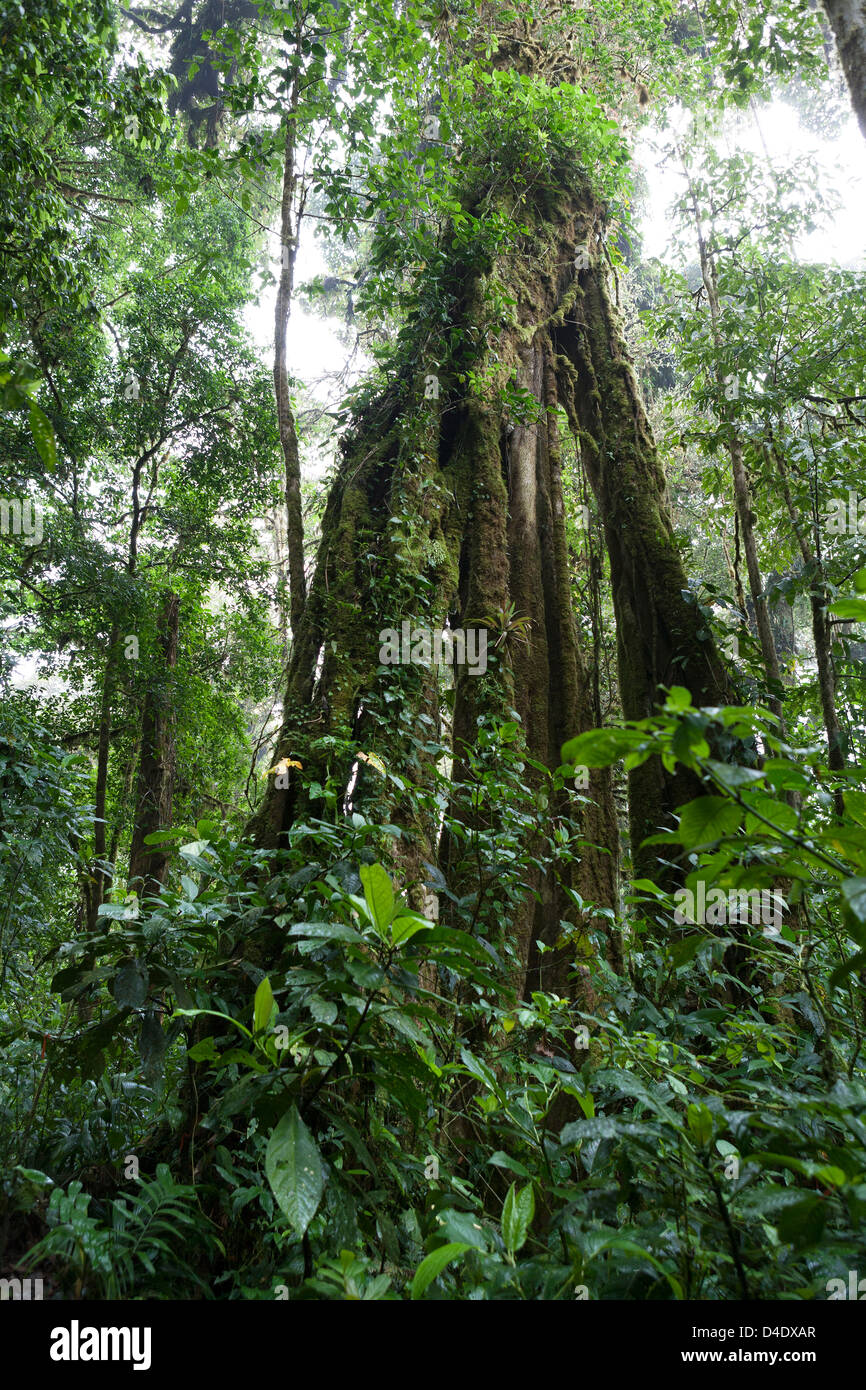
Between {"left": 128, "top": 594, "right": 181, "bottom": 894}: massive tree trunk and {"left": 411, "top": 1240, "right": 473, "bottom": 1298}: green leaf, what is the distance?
6833 mm

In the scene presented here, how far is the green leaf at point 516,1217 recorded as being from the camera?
3.78 ft

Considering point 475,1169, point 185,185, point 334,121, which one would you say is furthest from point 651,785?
point 334,121

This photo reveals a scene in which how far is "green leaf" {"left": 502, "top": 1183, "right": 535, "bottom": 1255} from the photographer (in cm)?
115

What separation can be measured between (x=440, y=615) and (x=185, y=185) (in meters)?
2.89

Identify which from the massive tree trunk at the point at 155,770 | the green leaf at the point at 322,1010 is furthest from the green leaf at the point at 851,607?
the massive tree trunk at the point at 155,770

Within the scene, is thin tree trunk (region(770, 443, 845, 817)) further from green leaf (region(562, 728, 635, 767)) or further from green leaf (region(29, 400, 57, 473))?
green leaf (region(29, 400, 57, 473))

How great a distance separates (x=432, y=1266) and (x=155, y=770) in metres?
7.14

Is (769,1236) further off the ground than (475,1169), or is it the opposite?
(769,1236)

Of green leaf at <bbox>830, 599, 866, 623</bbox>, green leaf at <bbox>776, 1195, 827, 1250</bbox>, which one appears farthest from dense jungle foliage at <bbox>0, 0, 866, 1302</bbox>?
green leaf at <bbox>830, 599, 866, 623</bbox>

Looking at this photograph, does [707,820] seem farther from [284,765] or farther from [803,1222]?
[284,765]

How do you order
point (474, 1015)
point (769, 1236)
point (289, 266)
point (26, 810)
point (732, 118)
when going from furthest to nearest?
point (732, 118) → point (289, 266) → point (26, 810) → point (474, 1015) → point (769, 1236)

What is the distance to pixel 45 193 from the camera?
4.85 metres

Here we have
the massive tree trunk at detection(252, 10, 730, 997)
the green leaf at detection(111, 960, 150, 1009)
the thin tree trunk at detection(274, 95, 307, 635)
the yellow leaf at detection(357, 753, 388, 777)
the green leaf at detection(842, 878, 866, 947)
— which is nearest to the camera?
the green leaf at detection(842, 878, 866, 947)

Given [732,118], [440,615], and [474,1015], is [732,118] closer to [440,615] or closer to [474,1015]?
[440,615]
